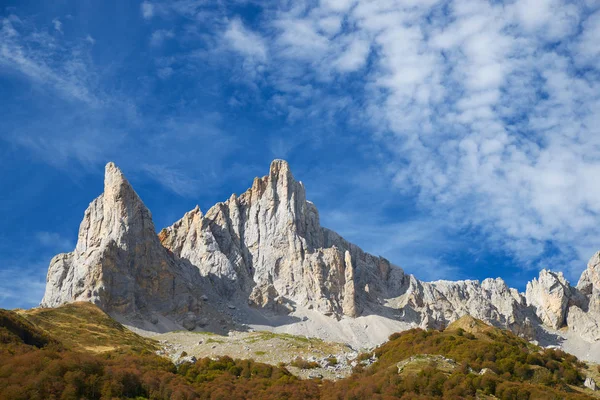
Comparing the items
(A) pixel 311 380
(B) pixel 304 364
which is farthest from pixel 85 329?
(A) pixel 311 380

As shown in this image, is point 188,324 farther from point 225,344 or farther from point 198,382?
point 198,382

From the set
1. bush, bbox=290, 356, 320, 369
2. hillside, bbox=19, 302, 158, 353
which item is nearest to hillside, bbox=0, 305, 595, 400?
bush, bbox=290, 356, 320, 369

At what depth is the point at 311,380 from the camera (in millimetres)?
90062

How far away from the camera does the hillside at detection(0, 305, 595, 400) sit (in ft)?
222

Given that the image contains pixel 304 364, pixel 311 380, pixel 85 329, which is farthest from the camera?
pixel 85 329

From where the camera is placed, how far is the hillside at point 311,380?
67.8m

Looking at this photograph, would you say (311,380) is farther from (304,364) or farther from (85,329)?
(85,329)

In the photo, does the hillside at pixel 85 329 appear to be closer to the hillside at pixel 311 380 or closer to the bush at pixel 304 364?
the bush at pixel 304 364

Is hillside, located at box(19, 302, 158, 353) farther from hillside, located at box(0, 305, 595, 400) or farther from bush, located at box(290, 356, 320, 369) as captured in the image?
hillside, located at box(0, 305, 595, 400)

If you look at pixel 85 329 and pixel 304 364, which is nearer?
pixel 304 364

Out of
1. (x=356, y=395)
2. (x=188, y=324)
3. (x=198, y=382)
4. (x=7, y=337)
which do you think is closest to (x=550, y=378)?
(x=356, y=395)

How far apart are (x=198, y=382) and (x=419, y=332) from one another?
120 ft

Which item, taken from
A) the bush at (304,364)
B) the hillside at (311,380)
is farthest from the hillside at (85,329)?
the hillside at (311,380)

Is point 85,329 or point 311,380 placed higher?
point 85,329
